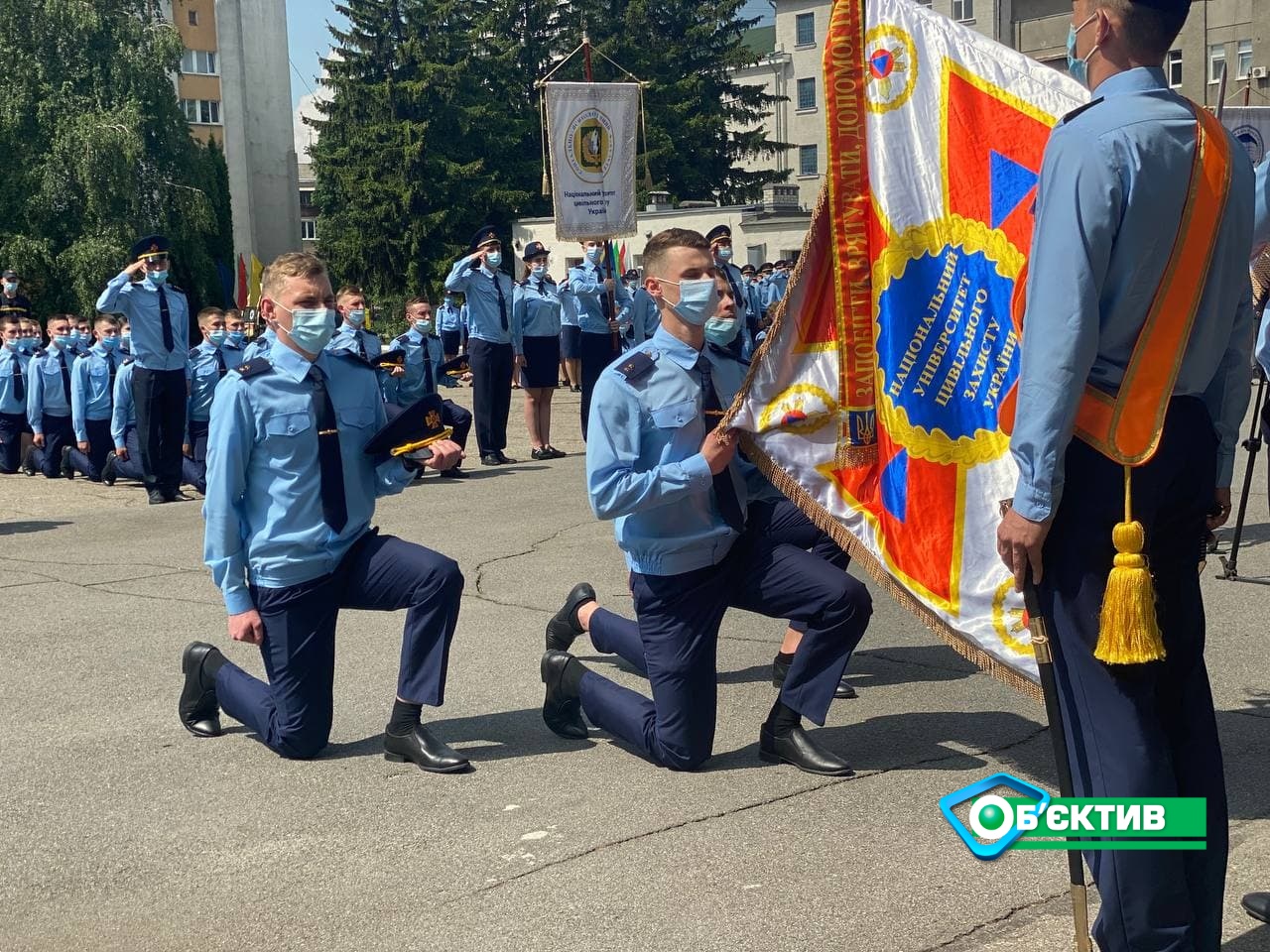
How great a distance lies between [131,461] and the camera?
593 inches

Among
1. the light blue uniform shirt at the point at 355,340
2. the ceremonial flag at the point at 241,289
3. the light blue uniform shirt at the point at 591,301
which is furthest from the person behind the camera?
the ceremonial flag at the point at 241,289

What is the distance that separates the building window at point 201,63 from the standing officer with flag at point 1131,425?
7997 cm

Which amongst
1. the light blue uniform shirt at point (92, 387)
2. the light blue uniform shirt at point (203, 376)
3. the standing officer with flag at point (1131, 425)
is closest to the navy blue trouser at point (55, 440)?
the light blue uniform shirt at point (92, 387)

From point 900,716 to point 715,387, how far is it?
1499 mm

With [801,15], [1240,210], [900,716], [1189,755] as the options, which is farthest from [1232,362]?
[801,15]

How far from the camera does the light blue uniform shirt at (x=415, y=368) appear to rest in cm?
1315

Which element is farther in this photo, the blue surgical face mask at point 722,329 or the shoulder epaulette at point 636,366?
the blue surgical face mask at point 722,329

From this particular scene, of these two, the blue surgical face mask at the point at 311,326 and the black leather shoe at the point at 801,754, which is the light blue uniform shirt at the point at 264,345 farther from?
the black leather shoe at the point at 801,754

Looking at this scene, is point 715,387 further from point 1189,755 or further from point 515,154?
point 515,154

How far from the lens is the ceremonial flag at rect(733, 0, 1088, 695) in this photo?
4.68m

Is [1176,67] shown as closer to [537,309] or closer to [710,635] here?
[537,309]

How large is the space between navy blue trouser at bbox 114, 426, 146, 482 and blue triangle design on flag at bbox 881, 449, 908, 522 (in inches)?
419

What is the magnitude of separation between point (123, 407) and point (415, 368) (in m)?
2.75

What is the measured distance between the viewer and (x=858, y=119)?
4.94 m
